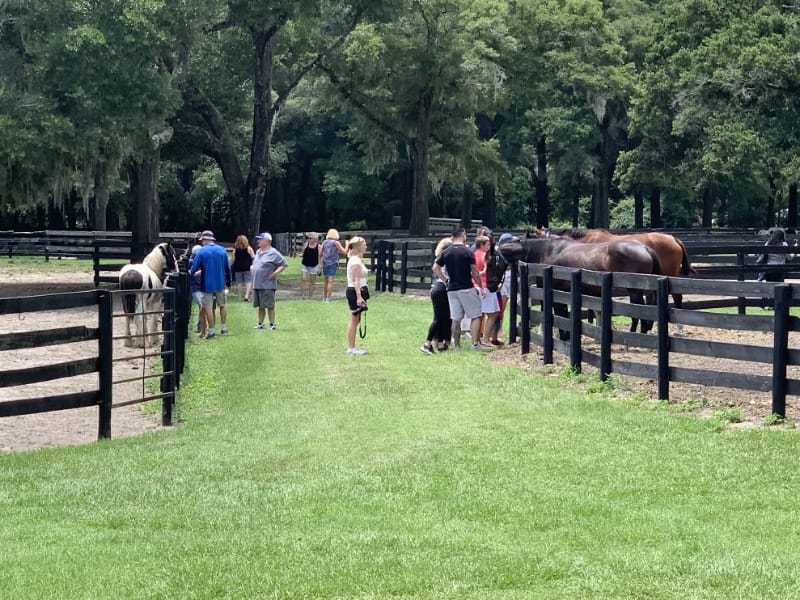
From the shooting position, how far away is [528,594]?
543 cm

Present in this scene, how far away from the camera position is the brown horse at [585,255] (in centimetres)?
1669

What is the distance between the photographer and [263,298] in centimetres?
2028

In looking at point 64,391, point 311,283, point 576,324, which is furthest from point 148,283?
point 311,283

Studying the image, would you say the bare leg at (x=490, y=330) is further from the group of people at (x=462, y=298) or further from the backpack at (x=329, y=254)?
the backpack at (x=329, y=254)

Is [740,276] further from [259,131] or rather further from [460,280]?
[259,131]

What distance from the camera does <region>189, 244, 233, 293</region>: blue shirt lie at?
18859 mm

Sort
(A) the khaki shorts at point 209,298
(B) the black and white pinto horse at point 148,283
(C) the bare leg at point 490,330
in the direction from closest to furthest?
(C) the bare leg at point 490,330, (B) the black and white pinto horse at point 148,283, (A) the khaki shorts at point 209,298

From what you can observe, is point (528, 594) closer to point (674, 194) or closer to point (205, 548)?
point (205, 548)

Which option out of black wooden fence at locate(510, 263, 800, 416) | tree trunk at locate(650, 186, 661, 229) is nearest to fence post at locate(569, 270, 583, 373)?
black wooden fence at locate(510, 263, 800, 416)

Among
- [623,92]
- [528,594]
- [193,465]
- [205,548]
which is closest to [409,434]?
[193,465]

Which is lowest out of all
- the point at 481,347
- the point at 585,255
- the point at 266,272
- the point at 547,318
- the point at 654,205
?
Answer: the point at 481,347

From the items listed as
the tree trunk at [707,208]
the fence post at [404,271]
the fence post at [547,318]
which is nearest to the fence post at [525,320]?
the fence post at [547,318]

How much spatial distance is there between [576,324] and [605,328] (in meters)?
1.04

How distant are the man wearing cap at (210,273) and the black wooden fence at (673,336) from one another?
18.7ft
